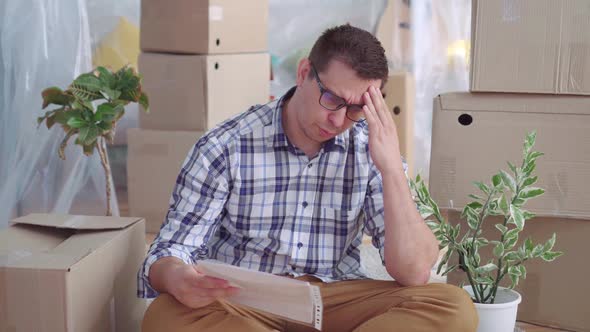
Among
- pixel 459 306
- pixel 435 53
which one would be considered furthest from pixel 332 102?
pixel 435 53

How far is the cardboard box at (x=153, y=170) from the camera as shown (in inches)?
114

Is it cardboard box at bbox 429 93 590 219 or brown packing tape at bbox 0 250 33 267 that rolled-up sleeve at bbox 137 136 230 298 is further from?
cardboard box at bbox 429 93 590 219

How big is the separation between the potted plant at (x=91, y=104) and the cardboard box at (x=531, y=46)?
3.54ft

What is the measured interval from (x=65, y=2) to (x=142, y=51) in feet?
1.03

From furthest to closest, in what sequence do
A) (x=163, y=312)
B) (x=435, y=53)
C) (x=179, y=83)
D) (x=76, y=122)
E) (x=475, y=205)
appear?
(x=435, y=53) → (x=179, y=83) → (x=76, y=122) → (x=475, y=205) → (x=163, y=312)

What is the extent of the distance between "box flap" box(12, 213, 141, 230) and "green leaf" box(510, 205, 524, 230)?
0.76 meters

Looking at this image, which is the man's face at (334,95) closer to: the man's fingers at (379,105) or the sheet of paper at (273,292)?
the man's fingers at (379,105)

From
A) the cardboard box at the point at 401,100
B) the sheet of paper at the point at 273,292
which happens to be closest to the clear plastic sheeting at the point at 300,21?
the cardboard box at the point at 401,100

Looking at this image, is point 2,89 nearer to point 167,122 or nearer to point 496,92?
point 167,122

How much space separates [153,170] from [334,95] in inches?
60.4

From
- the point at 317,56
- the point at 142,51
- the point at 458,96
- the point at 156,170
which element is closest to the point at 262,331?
the point at 317,56

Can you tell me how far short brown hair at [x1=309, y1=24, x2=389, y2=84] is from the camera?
1.51m

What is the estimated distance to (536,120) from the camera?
6.23ft

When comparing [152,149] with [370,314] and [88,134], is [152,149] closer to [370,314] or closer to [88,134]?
[88,134]
